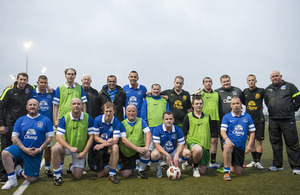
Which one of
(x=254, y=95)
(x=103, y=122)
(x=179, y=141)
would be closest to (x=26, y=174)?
(x=103, y=122)

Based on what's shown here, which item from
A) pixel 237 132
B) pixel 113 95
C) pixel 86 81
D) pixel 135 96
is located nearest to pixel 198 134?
pixel 237 132

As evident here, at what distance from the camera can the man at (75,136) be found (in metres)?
4.61

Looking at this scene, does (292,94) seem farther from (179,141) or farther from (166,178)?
(166,178)

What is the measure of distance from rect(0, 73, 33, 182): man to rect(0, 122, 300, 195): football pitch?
3.55ft

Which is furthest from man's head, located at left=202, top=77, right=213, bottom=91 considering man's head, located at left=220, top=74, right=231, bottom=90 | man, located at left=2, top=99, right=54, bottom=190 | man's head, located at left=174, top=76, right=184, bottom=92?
man, located at left=2, top=99, right=54, bottom=190

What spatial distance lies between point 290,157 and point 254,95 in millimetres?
1752

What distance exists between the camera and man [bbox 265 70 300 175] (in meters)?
5.46

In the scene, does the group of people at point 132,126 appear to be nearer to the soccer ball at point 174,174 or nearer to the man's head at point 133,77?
Answer: the man's head at point 133,77

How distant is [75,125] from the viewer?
188 inches

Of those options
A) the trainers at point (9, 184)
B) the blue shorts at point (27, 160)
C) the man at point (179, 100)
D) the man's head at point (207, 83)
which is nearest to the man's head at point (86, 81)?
the man at point (179, 100)

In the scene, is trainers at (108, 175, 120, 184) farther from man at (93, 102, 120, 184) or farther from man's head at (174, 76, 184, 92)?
man's head at (174, 76, 184, 92)

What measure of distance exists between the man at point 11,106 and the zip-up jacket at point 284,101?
600 cm

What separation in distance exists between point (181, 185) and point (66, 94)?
11.4 feet

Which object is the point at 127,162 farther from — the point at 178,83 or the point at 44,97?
the point at 44,97
